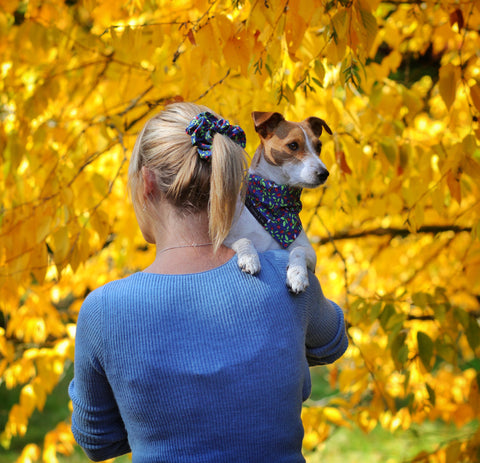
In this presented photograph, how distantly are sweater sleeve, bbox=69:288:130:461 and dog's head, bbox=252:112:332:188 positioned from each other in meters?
0.67

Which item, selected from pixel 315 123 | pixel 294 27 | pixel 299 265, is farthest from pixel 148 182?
pixel 294 27

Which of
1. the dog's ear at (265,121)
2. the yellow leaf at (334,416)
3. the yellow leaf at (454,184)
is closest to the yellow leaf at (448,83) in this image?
the yellow leaf at (454,184)

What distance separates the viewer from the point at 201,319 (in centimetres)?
134

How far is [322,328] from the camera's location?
157cm

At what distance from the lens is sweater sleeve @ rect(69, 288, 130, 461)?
4.39ft

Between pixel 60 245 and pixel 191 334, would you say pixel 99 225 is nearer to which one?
pixel 60 245

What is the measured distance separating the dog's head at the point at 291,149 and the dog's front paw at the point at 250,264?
0.36m

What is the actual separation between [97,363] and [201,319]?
274 mm

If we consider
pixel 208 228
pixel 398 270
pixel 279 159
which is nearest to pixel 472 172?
pixel 279 159

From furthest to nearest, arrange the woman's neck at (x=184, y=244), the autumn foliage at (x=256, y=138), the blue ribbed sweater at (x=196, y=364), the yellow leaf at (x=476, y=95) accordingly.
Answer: the autumn foliage at (x=256, y=138) < the yellow leaf at (x=476, y=95) < the woman's neck at (x=184, y=244) < the blue ribbed sweater at (x=196, y=364)

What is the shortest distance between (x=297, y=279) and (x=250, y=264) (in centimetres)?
12

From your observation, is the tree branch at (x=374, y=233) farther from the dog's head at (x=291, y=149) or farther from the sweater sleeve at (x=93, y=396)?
the sweater sleeve at (x=93, y=396)

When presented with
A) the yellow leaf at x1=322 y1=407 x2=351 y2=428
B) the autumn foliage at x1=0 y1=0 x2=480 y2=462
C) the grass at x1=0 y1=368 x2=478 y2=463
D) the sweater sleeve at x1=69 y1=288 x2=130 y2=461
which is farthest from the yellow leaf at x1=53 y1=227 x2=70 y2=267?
the grass at x1=0 y1=368 x2=478 y2=463

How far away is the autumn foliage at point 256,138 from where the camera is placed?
2.04m
